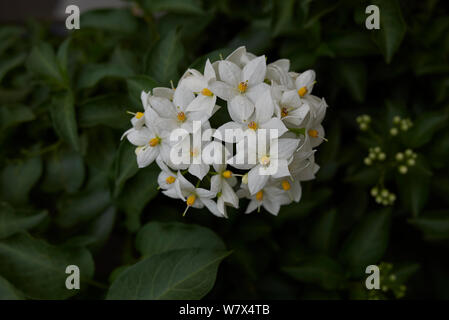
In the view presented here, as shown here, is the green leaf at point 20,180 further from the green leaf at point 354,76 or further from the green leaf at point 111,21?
the green leaf at point 354,76

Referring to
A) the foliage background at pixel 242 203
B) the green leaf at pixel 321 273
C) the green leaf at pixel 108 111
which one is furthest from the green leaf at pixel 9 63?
the green leaf at pixel 321 273

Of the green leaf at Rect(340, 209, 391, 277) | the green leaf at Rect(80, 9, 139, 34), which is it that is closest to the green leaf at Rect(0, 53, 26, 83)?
the green leaf at Rect(80, 9, 139, 34)

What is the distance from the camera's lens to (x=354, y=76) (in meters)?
0.95

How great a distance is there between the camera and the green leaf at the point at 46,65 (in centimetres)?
90

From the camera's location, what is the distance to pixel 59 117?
2.80 ft

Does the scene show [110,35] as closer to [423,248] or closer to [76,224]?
[76,224]

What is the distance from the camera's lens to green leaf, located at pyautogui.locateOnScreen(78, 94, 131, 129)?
834 mm

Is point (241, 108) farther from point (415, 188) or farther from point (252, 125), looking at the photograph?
point (415, 188)

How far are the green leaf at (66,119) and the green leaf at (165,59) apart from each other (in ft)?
0.65

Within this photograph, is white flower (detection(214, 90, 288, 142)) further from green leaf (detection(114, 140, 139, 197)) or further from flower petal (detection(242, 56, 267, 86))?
green leaf (detection(114, 140, 139, 197))

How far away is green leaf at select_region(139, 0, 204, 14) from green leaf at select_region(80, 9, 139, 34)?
0.19 feet

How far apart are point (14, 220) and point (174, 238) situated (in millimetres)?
367

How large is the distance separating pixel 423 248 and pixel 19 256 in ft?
3.40

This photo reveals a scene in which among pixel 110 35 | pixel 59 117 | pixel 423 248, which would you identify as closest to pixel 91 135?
pixel 59 117
